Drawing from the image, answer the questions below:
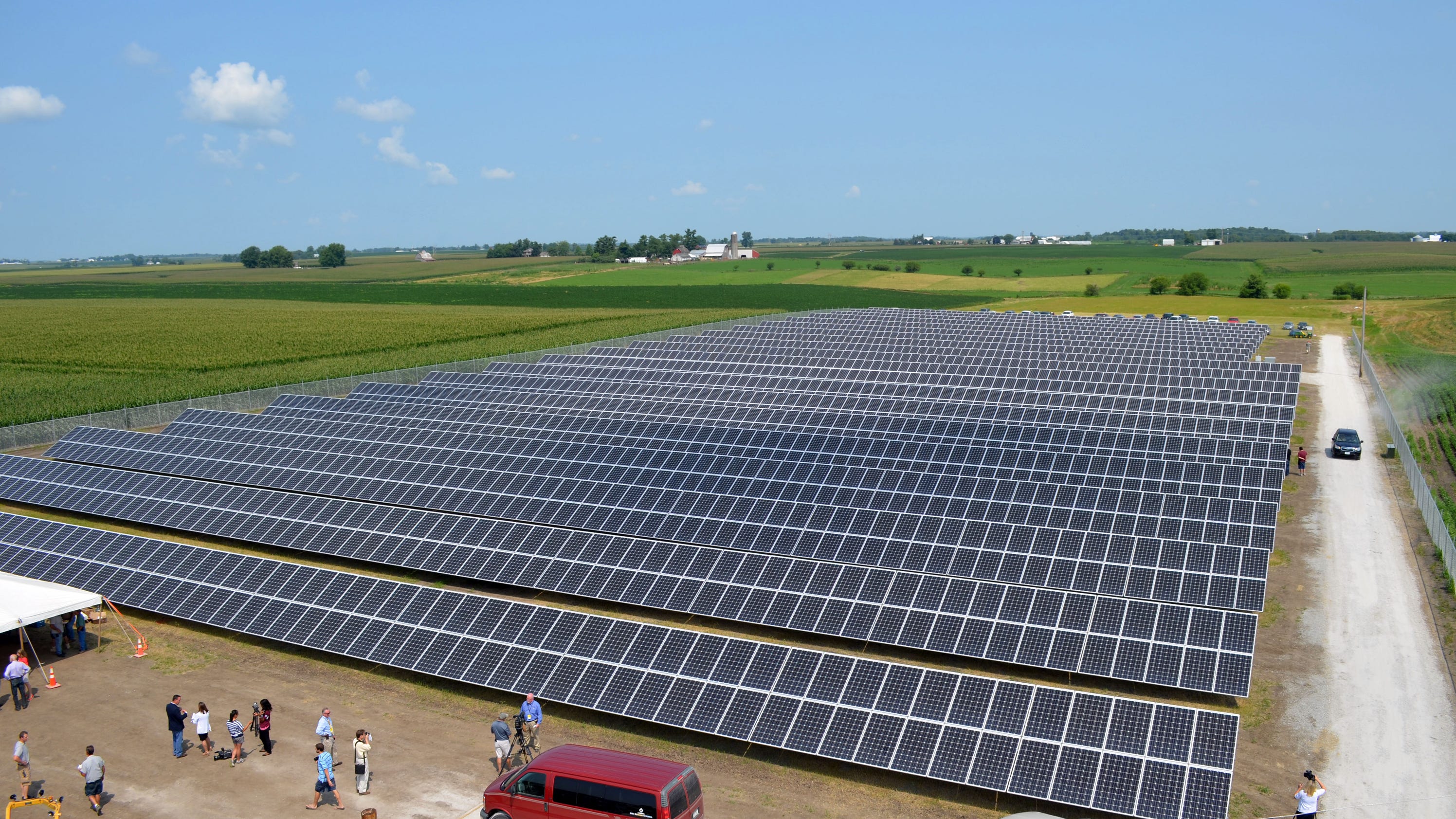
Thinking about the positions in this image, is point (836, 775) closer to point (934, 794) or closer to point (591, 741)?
point (934, 794)

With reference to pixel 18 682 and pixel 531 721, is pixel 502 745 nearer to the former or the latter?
pixel 531 721

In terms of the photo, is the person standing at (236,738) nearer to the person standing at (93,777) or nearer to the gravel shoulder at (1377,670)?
the person standing at (93,777)

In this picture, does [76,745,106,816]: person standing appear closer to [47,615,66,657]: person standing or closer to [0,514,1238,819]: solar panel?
[0,514,1238,819]: solar panel

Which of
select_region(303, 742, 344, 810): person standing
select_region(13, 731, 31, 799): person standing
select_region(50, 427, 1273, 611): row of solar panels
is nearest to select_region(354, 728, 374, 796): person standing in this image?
select_region(303, 742, 344, 810): person standing

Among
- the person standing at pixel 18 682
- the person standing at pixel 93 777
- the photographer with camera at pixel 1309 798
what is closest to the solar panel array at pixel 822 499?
the photographer with camera at pixel 1309 798

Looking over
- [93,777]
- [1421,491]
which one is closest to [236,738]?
[93,777]

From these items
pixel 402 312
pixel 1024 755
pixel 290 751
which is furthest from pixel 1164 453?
pixel 402 312
